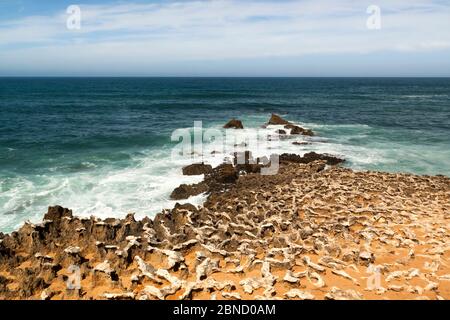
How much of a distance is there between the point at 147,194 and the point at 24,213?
6607 mm

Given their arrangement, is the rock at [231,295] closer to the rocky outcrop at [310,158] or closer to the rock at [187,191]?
the rock at [187,191]

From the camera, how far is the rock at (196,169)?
26906 millimetres

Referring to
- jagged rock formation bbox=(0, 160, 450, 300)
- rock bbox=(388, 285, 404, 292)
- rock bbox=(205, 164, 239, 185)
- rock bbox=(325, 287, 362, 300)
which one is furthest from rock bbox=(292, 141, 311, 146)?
rock bbox=(325, 287, 362, 300)

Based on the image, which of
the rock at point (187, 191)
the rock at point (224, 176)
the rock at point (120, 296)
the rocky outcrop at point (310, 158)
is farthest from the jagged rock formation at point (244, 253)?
the rocky outcrop at point (310, 158)

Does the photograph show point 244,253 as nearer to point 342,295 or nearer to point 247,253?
point 247,253

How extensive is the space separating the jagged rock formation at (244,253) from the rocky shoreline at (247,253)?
0.03 metres

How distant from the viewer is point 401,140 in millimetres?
41219

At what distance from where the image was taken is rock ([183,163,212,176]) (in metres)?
26.9

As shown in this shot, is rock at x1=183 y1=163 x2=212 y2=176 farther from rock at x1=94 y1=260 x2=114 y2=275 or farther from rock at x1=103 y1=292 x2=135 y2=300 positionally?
rock at x1=103 y1=292 x2=135 y2=300

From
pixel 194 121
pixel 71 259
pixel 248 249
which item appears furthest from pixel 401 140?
pixel 71 259

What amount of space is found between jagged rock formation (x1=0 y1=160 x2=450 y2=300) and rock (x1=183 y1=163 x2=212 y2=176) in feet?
33.0

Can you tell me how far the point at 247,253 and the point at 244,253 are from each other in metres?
0.09

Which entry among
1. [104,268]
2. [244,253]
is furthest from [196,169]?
[104,268]
